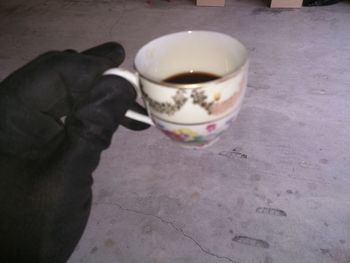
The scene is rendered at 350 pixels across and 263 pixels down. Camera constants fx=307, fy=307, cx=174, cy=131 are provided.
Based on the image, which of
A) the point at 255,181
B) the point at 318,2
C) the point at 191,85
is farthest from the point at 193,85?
the point at 318,2

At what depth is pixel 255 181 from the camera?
0.39m

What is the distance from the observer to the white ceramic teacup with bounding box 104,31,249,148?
0.91ft

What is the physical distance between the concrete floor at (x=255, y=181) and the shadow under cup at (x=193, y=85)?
85 mm

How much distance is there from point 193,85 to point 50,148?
20 cm

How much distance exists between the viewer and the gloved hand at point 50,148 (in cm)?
32

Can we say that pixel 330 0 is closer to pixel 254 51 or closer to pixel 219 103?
pixel 254 51

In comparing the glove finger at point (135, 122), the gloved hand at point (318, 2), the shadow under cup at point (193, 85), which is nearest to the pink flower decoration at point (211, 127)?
the shadow under cup at point (193, 85)

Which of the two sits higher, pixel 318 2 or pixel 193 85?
pixel 193 85

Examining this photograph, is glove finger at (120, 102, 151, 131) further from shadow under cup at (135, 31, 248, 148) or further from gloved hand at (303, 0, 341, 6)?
gloved hand at (303, 0, 341, 6)

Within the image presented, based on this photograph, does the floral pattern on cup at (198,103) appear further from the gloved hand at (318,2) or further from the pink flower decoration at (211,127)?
the gloved hand at (318,2)

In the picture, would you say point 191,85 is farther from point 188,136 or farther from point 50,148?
point 50,148

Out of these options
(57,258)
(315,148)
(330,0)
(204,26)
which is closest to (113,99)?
→ (57,258)

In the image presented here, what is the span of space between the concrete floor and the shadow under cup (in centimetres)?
8

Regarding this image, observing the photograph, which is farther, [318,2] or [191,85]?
[318,2]
